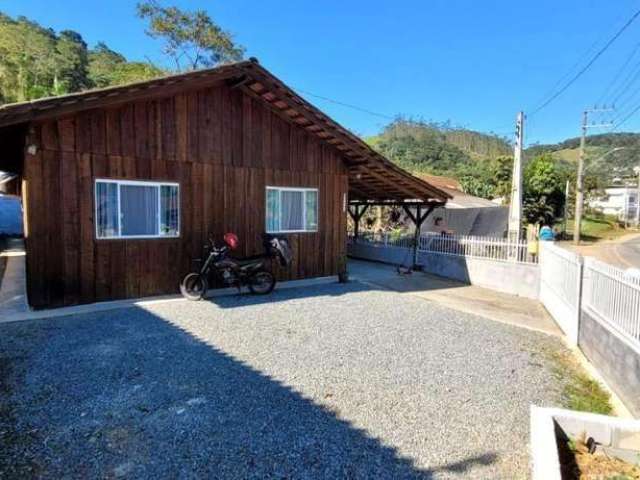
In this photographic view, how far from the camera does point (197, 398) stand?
3639 mm

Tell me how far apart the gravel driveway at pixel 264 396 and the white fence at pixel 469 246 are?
4.25 m

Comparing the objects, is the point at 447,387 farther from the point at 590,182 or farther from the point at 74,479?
the point at 590,182

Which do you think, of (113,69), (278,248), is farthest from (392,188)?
(113,69)

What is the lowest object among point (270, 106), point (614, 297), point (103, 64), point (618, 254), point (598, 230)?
point (618, 254)

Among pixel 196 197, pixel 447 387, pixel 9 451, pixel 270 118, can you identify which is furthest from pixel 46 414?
pixel 270 118

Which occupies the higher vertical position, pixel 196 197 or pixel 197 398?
pixel 196 197

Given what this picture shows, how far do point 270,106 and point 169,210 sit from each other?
3.09 m

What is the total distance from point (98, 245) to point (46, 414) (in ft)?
13.4

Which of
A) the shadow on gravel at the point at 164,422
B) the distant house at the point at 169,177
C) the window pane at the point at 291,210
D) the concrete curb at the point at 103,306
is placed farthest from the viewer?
the window pane at the point at 291,210

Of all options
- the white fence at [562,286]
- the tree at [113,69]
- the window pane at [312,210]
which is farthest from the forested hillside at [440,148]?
the window pane at [312,210]

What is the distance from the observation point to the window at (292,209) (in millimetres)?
8945

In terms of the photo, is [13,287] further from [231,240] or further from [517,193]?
[517,193]

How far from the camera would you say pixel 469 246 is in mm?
11203

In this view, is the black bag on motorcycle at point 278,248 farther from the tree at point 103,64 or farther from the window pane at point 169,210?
the tree at point 103,64
